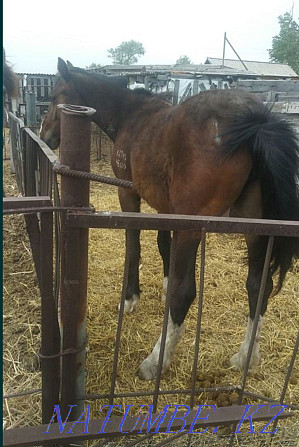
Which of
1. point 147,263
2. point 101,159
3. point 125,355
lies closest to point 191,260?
point 125,355

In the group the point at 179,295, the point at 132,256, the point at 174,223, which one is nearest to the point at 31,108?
the point at 132,256

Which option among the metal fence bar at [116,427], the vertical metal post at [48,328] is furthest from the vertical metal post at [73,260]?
the metal fence bar at [116,427]

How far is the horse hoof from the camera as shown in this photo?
7.92ft

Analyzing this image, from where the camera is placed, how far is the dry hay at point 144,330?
231cm

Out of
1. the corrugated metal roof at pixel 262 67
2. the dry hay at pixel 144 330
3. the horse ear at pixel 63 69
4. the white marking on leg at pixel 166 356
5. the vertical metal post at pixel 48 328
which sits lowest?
the dry hay at pixel 144 330

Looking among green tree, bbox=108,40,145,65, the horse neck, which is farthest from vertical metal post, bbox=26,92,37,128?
green tree, bbox=108,40,145,65

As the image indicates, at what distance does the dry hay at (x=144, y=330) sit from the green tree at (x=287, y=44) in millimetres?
34026

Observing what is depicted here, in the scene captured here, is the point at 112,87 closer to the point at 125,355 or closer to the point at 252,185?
the point at 252,185

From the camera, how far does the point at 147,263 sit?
163 inches

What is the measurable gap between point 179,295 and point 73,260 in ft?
3.46

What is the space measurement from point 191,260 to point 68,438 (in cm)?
122

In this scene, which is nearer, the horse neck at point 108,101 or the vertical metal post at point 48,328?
the vertical metal post at point 48,328

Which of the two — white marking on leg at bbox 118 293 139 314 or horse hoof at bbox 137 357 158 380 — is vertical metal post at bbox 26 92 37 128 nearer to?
white marking on leg at bbox 118 293 139 314

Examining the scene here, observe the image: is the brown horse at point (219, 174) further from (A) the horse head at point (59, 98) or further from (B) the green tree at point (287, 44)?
(B) the green tree at point (287, 44)
